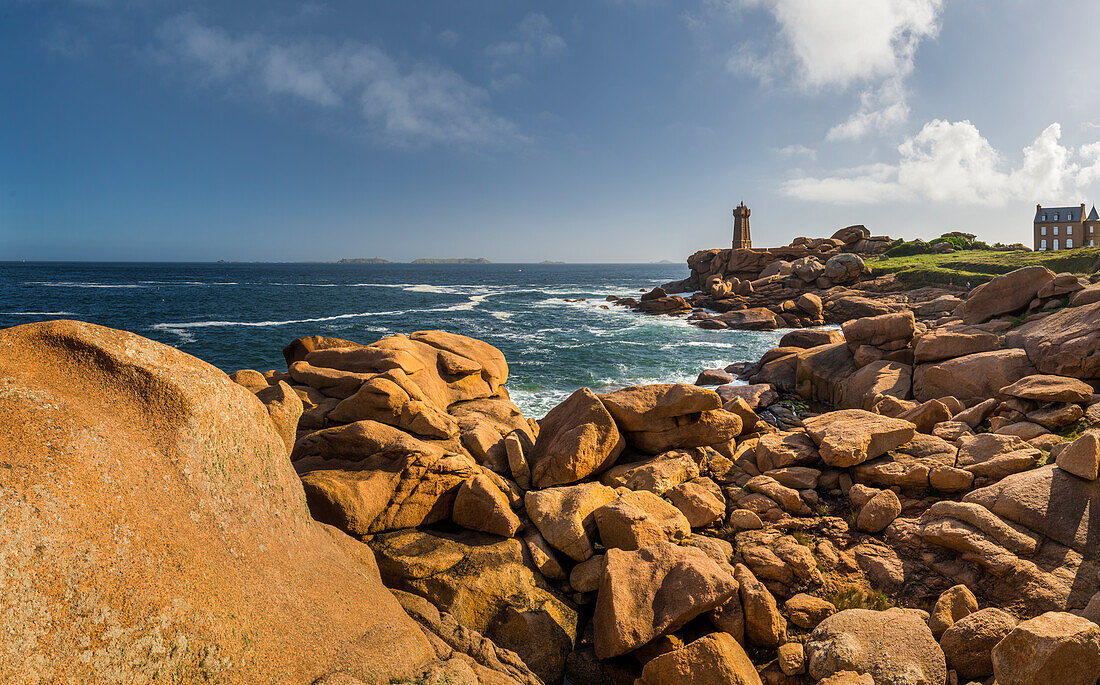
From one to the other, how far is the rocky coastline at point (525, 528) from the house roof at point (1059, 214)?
87630 mm

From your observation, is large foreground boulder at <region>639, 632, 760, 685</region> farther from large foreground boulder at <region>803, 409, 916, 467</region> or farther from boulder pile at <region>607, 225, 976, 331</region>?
boulder pile at <region>607, 225, 976, 331</region>

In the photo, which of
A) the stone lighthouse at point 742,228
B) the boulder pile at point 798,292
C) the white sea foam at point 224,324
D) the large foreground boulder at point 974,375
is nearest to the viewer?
the large foreground boulder at point 974,375

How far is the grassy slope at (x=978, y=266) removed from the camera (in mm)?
38097

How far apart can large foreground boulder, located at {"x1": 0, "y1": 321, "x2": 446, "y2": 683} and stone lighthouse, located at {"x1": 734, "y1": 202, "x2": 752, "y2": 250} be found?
311 feet

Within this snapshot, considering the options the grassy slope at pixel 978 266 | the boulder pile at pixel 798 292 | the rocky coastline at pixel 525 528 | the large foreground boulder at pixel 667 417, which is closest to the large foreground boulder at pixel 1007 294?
the rocky coastline at pixel 525 528

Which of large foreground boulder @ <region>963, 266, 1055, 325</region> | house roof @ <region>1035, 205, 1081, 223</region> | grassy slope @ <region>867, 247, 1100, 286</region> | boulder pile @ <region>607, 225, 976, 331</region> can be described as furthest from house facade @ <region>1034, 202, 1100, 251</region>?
large foreground boulder @ <region>963, 266, 1055, 325</region>

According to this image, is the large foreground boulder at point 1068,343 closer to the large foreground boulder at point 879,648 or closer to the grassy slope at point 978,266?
the large foreground boulder at point 879,648

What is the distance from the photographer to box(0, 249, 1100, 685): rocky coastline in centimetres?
406

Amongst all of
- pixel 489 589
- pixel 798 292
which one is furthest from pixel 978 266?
pixel 489 589

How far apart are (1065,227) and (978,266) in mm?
44652

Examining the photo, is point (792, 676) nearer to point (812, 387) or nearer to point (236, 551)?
point (236, 551)

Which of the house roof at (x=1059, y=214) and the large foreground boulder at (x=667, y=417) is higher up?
the house roof at (x=1059, y=214)

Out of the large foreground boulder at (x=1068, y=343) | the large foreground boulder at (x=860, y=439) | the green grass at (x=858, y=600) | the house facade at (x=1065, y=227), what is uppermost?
the house facade at (x=1065, y=227)

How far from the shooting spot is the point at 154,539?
4219 millimetres
